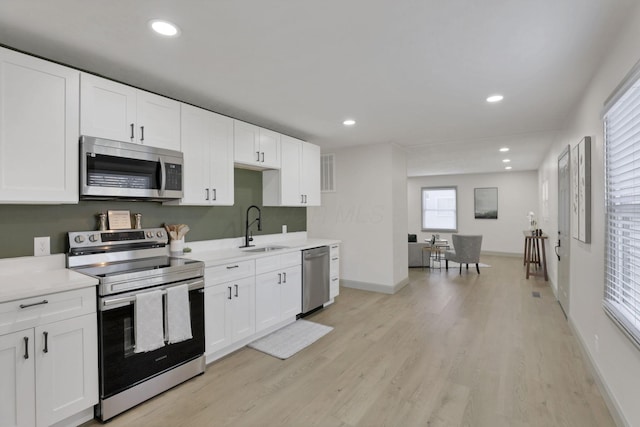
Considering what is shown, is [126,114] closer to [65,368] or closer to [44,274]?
[44,274]

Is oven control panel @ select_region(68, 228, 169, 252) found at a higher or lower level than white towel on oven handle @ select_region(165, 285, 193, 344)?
higher

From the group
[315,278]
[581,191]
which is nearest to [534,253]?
[581,191]

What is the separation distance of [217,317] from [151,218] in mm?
1139

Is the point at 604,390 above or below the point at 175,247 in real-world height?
below

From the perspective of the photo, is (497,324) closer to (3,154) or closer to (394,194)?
(394,194)

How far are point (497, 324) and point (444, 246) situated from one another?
142 inches

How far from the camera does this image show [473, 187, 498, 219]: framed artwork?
952 centimetres

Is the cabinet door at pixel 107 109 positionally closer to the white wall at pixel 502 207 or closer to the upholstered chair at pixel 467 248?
the upholstered chair at pixel 467 248

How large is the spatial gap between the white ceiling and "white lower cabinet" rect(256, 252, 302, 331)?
174cm

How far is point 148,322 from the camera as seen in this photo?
228 centimetres

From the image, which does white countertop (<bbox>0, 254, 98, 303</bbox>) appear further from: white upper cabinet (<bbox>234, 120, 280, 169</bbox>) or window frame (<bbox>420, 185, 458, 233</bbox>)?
window frame (<bbox>420, 185, 458, 233</bbox>)

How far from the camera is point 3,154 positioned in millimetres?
1945

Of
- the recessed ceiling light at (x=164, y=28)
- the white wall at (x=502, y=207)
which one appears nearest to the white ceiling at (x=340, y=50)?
the recessed ceiling light at (x=164, y=28)

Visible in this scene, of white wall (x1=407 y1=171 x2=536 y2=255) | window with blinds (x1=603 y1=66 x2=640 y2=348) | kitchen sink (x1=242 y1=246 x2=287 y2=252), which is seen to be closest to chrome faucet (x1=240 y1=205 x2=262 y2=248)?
kitchen sink (x1=242 y1=246 x2=287 y2=252)
